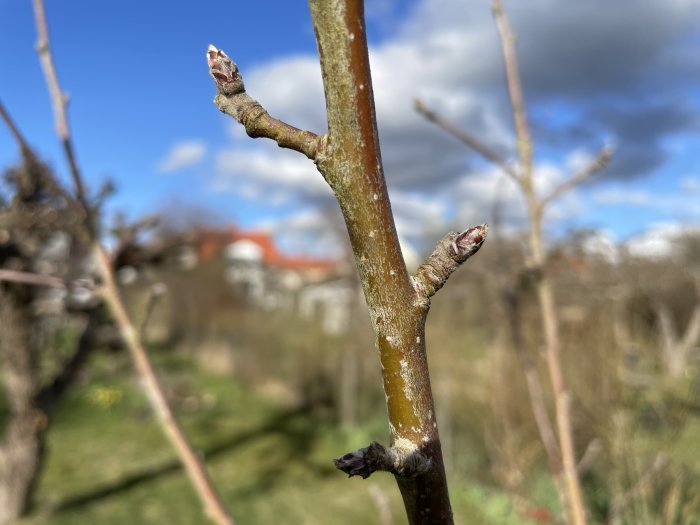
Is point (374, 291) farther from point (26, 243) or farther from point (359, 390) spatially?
point (359, 390)

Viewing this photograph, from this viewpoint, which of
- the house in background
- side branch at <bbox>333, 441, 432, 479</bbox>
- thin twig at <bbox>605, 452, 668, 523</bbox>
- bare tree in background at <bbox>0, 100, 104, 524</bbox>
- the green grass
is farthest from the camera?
the house in background

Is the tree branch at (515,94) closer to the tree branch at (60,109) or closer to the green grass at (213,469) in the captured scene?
the tree branch at (60,109)

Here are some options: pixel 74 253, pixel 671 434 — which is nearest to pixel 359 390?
pixel 74 253

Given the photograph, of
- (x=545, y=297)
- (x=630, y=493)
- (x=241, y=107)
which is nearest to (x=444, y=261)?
(x=241, y=107)

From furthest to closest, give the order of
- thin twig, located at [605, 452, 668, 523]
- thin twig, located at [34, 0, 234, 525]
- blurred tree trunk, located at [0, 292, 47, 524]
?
blurred tree trunk, located at [0, 292, 47, 524], thin twig, located at [605, 452, 668, 523], thin twig, located at [34, 0, 234, 525]

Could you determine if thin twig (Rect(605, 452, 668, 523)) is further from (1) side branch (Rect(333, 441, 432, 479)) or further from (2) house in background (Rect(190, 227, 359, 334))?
(2) house in background (Rect(190, 227, 359, 334))

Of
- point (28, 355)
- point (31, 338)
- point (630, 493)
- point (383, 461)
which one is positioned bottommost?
point (630, 493)

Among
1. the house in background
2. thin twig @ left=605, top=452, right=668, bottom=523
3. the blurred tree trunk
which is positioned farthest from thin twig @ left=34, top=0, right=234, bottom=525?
the blurred tree trunk

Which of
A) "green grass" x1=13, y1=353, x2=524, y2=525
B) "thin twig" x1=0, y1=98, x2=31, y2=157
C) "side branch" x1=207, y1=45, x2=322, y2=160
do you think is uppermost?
"thin twig" x1=0, y1=98, x2=31, y2=157

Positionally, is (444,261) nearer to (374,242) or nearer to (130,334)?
(374,242)
